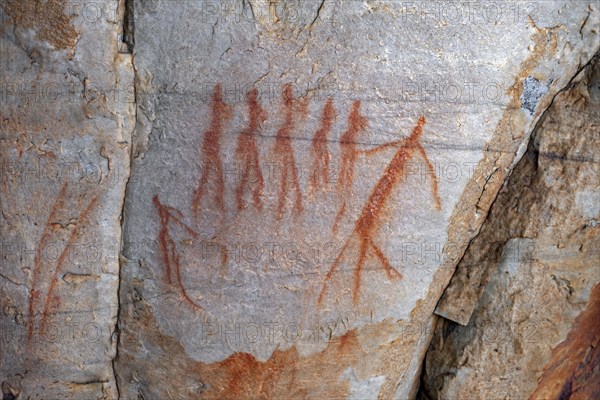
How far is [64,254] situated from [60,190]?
0.72ft

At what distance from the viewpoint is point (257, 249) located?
6.54 feet

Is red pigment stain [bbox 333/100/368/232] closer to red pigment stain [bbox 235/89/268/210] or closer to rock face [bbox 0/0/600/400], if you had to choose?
rock face [bbox 0/0/600/400]

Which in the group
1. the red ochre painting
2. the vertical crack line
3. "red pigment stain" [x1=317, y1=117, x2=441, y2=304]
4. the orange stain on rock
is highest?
the vertical crack line

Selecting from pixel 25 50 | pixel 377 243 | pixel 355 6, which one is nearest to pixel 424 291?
pixel 377 243

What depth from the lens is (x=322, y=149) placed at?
1933 millimetres

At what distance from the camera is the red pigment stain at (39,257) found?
6.72 feet

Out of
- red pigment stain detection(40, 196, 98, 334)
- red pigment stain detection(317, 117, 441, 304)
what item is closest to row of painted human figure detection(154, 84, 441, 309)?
red pigment stain detection(317, 117, 441, 304)

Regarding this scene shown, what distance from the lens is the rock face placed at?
191 cm

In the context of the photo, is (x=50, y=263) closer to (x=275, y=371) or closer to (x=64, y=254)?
(x=64, y=254)

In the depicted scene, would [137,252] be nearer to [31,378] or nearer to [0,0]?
[31,378]

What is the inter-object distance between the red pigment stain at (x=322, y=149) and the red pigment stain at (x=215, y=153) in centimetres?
28

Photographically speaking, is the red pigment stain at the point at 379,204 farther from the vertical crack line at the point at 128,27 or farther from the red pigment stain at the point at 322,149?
the vertical crack line at the point at 128,27

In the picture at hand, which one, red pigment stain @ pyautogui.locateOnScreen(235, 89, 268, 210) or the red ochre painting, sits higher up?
red pigment stain @ pyautogui.locateOnScreen(235, 89, 268, 210)

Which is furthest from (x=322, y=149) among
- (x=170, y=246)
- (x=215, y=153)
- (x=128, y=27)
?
(x=128, y=27)
